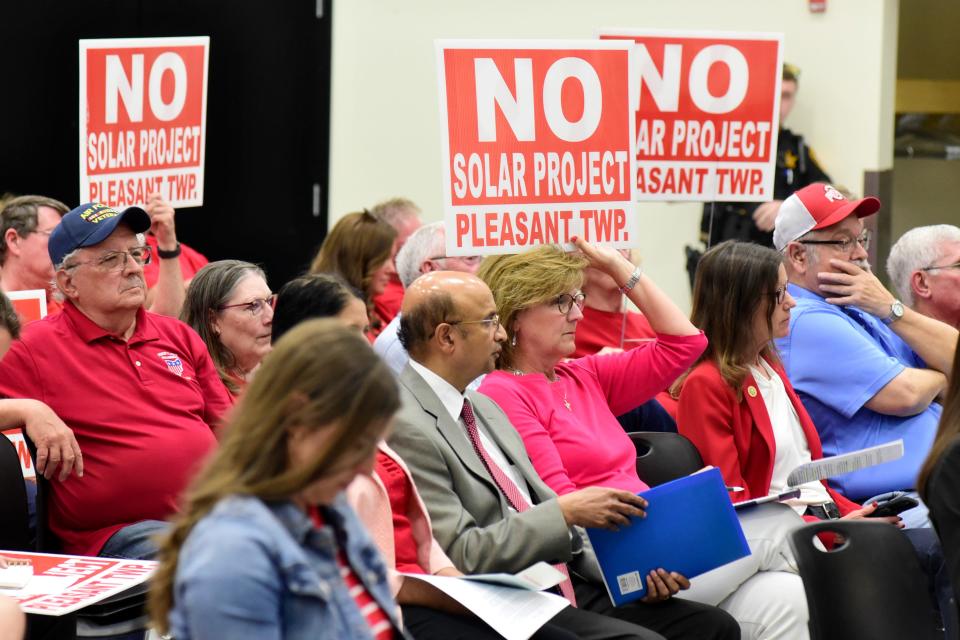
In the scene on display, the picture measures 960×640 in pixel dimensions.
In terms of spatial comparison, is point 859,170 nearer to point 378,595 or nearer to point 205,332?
point 205,332

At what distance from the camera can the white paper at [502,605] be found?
305 cm

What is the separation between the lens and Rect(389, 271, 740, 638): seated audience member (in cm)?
338

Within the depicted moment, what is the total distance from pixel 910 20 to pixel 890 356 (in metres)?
6.61

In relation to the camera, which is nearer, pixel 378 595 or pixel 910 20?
pixel 378 595

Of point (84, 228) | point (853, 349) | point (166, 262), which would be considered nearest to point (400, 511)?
point (84, 228)

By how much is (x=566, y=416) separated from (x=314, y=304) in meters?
0.82

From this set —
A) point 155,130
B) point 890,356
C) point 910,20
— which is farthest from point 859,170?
point 155,130

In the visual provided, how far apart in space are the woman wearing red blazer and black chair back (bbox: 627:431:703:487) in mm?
74

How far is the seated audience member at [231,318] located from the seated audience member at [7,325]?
3.16ft

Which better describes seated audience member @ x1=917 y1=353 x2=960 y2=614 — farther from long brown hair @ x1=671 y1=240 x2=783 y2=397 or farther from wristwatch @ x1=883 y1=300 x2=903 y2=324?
wristwatch @ x1=883 y1=300 x2=903 y2=324

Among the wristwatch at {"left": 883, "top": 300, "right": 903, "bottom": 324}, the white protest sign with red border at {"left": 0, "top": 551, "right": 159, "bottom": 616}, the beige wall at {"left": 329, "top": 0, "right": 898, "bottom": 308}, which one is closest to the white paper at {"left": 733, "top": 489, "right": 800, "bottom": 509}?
the wristwatch at {"left": 883, "top": 300, "right": 903, "bottom": 324}

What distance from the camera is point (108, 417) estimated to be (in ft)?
12.8

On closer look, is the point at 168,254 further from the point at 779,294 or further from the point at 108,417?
the point at 779,294

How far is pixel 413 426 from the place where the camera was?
3422 mm
